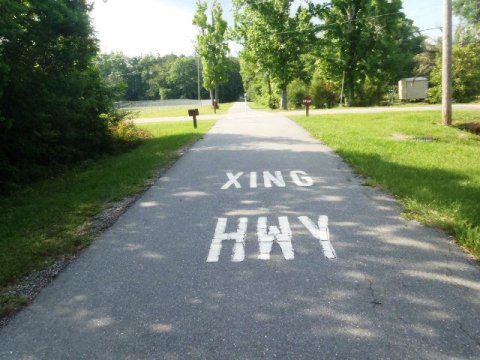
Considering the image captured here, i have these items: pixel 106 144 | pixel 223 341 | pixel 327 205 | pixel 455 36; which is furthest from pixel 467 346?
pixel 455 36

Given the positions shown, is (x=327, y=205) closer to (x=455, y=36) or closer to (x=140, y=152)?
(x=140, y=152)

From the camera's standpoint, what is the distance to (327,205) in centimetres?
600

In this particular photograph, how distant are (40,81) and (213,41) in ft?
128

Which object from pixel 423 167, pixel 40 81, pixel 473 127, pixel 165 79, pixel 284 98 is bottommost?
pixel 423 167

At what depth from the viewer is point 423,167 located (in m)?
8.47

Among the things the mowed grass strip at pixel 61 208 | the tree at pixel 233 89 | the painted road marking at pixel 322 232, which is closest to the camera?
the painted road marking at pixel 322 232

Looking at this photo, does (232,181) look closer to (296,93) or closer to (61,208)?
(61,208)

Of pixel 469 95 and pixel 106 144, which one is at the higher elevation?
pixel 469 95

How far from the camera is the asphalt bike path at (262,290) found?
9.07ft

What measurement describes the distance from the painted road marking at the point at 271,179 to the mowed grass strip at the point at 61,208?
1.94m

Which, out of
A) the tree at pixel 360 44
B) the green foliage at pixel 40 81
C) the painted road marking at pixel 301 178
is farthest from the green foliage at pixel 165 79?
the painted road marking at pixel 301 178

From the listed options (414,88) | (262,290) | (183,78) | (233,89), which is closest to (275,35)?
(414,88)

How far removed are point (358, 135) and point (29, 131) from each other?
10.8 meters

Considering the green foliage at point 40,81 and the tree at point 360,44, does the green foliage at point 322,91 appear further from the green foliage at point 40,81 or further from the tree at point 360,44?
the green foliage at point 40,81
